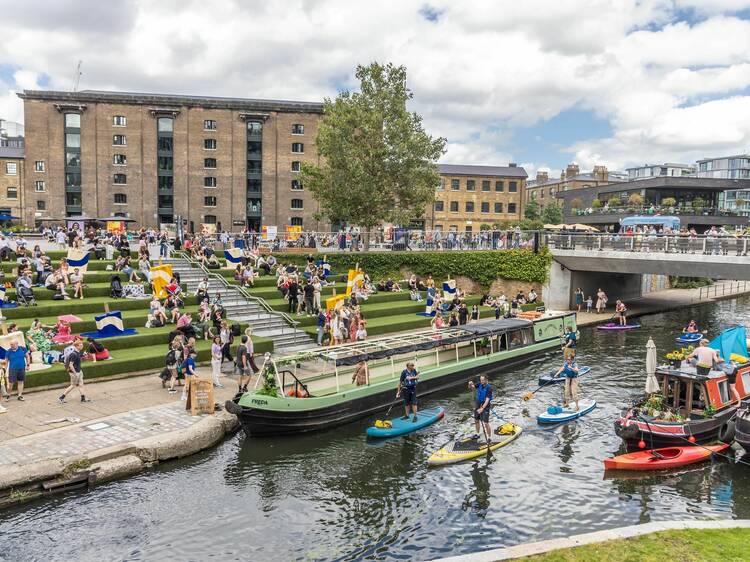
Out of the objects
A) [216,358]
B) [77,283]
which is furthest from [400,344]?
[77,283]

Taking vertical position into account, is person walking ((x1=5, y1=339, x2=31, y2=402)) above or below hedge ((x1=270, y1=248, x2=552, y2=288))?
below

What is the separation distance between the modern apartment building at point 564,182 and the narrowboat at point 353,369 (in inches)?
3195

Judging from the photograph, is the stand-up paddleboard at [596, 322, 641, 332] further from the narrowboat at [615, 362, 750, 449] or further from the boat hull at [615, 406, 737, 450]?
the boat hull at [615, 406, 737, 450]

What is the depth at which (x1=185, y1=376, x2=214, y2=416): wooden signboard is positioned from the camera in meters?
18.4

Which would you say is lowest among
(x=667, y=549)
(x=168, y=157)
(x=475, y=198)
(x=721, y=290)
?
(x=667, y=549)

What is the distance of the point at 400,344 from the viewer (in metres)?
23.0

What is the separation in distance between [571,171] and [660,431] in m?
105

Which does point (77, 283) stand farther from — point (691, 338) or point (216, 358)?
point (691, 338)

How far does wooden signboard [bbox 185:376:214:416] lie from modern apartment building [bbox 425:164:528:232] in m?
64.1

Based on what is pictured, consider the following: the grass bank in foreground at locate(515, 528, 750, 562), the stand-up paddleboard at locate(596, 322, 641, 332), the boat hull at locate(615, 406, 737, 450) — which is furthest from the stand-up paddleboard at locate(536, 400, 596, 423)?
the stand-up paddleboard at locate(596, 322, 641, 332)

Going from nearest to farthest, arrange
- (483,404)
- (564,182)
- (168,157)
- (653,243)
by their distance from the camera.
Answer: (483,404) < (653,243) < (168,157) < (564,182)

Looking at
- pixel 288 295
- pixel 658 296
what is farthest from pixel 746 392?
pixel 658 296

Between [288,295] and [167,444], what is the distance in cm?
1559

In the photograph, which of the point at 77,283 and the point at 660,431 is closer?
the point at 660,431
